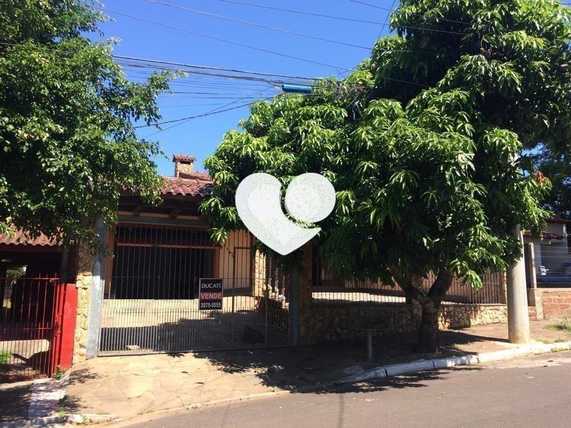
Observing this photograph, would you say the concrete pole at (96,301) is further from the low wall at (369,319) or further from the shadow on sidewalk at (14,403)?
the low wall at (369,319)

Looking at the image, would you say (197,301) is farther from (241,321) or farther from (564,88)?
(564,88)

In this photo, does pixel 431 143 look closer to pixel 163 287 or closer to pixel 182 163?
pixel 163 287

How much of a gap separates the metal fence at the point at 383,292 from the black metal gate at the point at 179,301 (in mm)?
1333

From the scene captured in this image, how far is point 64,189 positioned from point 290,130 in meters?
5.46

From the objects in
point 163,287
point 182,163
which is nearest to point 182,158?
point 182,163

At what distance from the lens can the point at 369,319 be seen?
13203mm

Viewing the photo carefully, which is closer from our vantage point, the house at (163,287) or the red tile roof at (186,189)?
the house at (163,287)

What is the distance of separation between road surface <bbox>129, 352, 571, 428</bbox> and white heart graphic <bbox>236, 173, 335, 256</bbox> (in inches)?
122

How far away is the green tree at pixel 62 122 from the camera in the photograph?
5.88 meters

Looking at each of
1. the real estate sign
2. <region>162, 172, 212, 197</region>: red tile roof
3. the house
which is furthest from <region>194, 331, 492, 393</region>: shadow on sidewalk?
<region>162, 172, 212, 197</region>: red tile roof

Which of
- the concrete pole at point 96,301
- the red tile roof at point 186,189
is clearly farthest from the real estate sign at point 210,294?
the concrete pole at point 96,301

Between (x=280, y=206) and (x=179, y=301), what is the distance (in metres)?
3.74

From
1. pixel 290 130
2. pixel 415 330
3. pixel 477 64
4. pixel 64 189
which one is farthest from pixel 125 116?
pixel 415 330

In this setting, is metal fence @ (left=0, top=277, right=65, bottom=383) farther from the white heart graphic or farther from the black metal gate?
the white heart graphic
